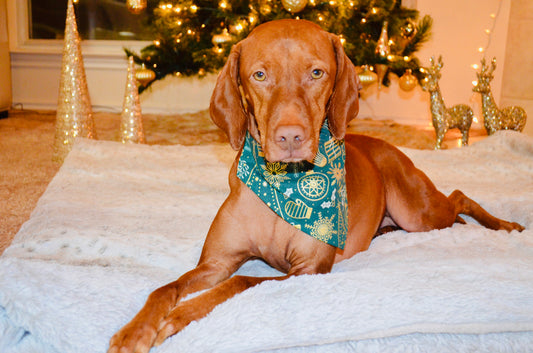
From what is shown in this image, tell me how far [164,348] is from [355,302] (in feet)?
1.90

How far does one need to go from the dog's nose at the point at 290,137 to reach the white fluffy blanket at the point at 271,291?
0.44 meters

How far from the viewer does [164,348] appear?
5.07 feet

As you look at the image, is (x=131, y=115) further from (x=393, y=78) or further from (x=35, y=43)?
(x=35, y=43)

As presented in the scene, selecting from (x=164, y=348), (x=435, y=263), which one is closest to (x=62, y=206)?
(x=164, y=348)

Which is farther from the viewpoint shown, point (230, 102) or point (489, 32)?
point (489, 32)

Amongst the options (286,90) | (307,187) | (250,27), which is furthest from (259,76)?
(250,27)

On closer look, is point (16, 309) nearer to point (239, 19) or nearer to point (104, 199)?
point (104, 199)

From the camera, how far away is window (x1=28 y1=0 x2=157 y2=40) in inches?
289

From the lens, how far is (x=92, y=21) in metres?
7.35

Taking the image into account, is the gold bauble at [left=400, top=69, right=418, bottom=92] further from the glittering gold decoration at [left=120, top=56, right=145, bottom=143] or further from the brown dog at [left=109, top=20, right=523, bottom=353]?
the brown dog at [left=109, top=20, right=523, bottom=353]

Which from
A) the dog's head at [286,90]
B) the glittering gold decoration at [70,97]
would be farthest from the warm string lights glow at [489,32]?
the dog's head at [286,90]

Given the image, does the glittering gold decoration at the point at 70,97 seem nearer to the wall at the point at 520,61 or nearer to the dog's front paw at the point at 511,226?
the dog's front paw at the point at 511,226

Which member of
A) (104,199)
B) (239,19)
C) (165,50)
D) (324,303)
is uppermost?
(239,19)

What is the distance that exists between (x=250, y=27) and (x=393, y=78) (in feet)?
8.91
